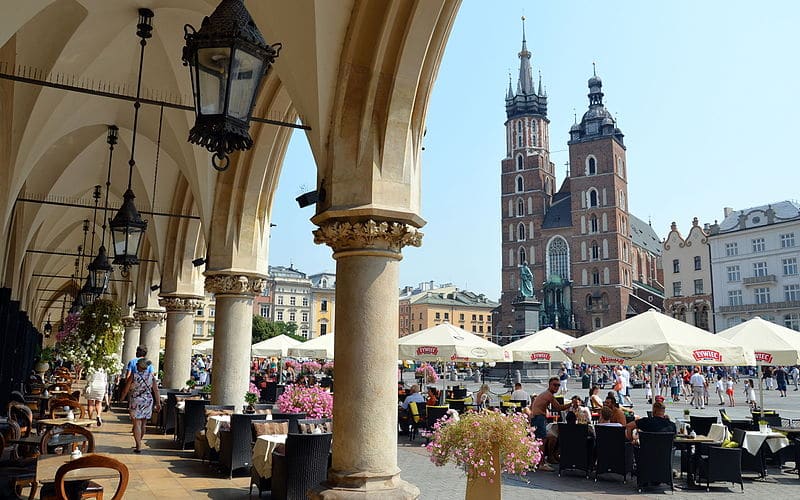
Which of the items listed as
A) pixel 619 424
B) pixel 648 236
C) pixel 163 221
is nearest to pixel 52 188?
pixel 163 221

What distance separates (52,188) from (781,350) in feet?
52.1

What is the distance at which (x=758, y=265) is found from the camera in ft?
186

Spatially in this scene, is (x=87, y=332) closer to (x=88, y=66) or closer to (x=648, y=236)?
(x=88, y=66)

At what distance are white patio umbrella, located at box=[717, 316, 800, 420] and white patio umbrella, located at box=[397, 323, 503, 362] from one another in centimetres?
490

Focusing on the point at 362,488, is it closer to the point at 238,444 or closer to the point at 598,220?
the point at 238,444

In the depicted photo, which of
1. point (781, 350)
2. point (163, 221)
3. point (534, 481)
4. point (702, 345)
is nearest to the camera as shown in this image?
point (534, 481)

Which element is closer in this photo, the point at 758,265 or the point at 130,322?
the point at 130,322

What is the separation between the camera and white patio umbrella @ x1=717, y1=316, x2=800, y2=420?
1100cm

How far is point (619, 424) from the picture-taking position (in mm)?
9570

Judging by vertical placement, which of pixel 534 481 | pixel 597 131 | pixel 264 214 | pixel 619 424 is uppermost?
pixel 597 131

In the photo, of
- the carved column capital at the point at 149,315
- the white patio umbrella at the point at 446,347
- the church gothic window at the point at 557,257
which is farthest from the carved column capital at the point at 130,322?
the church gothic window at the point at 557,257

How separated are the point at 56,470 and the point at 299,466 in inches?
112

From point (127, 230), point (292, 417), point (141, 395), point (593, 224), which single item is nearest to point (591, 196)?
point (593, 224)

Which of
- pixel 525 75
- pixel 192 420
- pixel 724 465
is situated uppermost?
pixel 525 75
